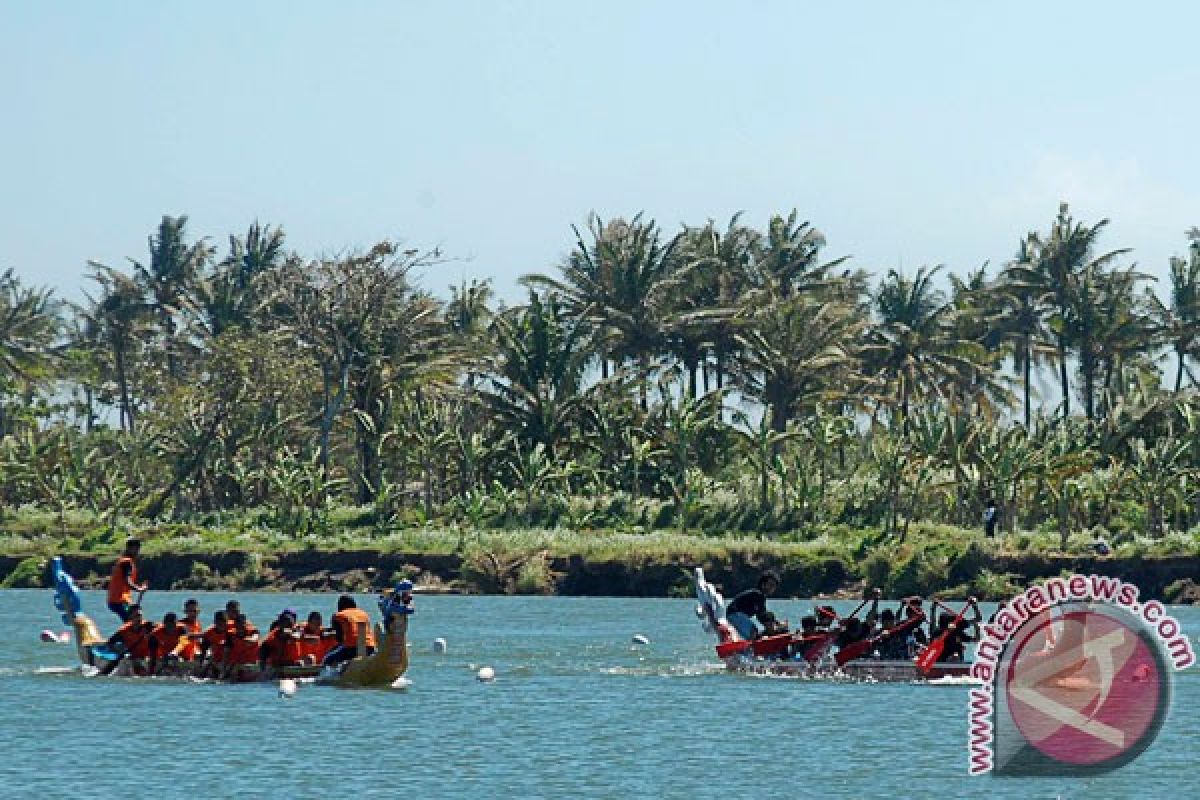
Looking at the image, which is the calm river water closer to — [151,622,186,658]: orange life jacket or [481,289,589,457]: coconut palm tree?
[151,622,186,658]: orange life jacket

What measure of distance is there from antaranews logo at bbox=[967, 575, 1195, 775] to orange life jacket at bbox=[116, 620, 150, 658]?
15.9m

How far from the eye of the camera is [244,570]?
7919cm

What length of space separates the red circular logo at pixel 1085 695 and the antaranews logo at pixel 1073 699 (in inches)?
0.7

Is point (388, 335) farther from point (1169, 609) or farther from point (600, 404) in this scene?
point (1169, 609)

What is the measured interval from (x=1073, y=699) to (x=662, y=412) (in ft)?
171

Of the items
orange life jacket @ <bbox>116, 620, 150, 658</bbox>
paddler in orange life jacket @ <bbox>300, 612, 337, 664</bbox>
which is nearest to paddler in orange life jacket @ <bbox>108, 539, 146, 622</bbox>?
orange life jacket @ <bbox>116, 620, 150, 658</bbox>

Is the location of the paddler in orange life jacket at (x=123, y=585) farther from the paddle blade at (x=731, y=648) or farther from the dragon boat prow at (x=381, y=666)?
the paddle blade at (x=731, y=648)

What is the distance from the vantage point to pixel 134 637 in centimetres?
4375

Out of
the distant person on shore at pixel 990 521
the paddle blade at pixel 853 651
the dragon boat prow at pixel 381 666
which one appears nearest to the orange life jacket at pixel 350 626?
the dragon boat prow at pixel 381 666

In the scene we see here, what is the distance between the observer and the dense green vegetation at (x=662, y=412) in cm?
8075

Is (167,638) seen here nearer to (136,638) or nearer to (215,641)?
(136,638)

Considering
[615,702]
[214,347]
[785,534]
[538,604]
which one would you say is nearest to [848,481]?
[785,534]

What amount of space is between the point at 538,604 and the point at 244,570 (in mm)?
11970

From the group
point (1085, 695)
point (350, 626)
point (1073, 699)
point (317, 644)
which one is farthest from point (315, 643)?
point (1085, 695)
